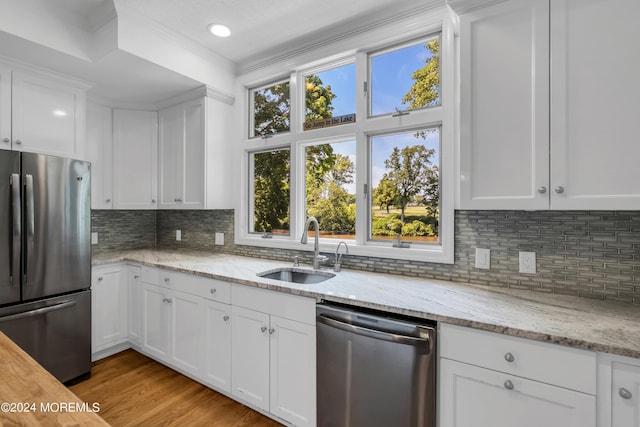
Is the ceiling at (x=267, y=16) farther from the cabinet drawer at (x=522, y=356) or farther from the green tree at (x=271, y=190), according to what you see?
the cabinet drawer at (x=522, y=356)

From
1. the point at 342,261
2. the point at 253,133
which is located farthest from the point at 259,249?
the point at 253,133

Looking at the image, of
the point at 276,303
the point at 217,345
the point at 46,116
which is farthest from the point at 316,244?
the point at 46,116

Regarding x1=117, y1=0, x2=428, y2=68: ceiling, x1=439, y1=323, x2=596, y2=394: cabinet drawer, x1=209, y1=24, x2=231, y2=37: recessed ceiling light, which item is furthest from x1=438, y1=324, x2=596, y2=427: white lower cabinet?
x1=209, y1=24, x2=231, y2=37: recessed ceiling light

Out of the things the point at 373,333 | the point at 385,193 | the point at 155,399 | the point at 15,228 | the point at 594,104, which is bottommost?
the point at 155,399

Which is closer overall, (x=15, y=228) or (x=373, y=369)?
(x=373, y=369)

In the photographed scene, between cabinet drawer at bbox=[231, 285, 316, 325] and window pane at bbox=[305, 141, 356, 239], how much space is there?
83 cm

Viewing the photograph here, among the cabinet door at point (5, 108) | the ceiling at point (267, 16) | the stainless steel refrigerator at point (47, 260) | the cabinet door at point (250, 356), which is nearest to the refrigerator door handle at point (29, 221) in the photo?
the stainless steel refrigerator at point (47, 260)

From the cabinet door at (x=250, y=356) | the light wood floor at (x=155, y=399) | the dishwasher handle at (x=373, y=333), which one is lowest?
the light wood floor at (x=155, y=399)

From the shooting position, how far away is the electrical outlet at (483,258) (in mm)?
1901

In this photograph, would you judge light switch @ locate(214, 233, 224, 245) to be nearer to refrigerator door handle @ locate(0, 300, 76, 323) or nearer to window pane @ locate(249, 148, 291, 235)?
window pane @ locate(249, 148, 291, 235)

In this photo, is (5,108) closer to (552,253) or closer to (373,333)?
(373,333)

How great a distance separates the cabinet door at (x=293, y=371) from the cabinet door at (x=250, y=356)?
6 centimetres

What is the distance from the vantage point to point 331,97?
264 cm

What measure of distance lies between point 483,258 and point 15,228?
3.01 metres
